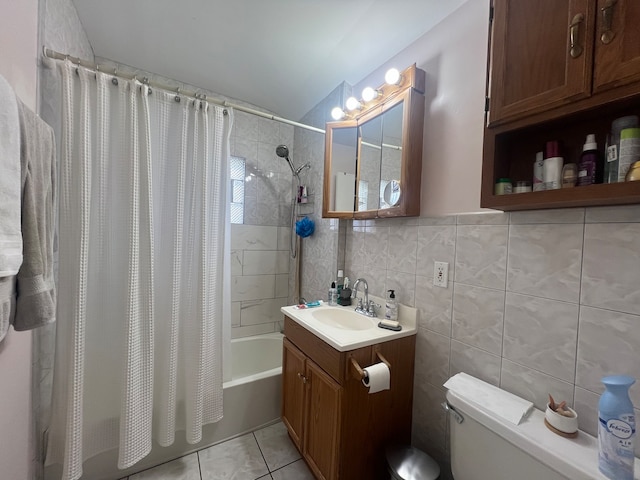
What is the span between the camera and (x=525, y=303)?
93cm

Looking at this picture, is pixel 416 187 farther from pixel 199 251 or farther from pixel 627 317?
pixel 199 251

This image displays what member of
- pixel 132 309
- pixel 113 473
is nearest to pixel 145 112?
pixel 132 309

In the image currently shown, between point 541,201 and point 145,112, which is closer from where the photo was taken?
point 541,201

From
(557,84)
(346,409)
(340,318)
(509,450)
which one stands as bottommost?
(346,409)

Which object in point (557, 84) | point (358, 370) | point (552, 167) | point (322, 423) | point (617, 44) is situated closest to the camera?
point (617, 44)

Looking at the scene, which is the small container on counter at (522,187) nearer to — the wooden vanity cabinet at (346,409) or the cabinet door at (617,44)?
the cabinet door at (617,44)

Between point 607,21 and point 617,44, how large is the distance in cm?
6

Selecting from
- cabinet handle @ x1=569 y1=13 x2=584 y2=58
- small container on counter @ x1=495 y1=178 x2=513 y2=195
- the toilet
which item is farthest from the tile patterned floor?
cabinet handle @ x1=569 y1=13 x2=584 y2=58

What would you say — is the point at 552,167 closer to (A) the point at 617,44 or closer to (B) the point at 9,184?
(A) the point at 617,44

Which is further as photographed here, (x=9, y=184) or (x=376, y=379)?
(x=376, y=379)

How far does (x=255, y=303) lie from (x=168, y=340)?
113 cm

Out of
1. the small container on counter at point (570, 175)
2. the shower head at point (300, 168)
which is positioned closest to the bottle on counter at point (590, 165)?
the small container on counter at point (570, 175)

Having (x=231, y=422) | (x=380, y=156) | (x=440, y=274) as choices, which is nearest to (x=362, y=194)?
(x=380, y=156)

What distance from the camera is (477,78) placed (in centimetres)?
109
